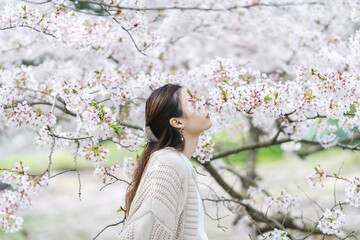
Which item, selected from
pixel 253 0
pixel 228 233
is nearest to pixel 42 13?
pixel 253 0

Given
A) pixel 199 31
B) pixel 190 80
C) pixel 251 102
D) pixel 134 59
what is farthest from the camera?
pixel 199 31

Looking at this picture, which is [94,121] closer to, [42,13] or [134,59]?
[42,13]

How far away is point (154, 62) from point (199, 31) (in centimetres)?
101

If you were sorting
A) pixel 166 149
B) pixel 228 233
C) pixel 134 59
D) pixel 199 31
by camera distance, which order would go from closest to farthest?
pixel 166 149 < pixel 134 59 < pixel 199 31 < pixel 228 233

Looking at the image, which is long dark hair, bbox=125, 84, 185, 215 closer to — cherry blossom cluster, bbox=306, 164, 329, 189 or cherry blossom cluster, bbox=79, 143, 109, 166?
cherry blossom cluster, bbox=79, 143, 109, 166

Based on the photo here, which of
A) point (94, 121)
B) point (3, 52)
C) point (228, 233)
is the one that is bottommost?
point (228, 233)

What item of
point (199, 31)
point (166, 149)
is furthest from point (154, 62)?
point (166, 149)

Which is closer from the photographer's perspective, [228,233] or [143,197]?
[143,197]

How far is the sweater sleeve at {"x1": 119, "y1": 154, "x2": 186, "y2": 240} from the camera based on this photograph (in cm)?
150

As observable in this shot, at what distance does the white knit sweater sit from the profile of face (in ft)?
0.43

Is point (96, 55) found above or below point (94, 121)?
below

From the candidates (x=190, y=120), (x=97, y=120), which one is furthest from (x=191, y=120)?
(x=97, y=120)

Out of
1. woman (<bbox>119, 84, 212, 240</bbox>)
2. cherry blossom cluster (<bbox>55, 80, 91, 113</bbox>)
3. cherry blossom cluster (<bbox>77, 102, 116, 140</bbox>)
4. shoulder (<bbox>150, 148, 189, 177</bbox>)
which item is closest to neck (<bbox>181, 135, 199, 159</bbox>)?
woman (<bbox>119, 84, 212, 240</bbox>)

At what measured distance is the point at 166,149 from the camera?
1696 mm
